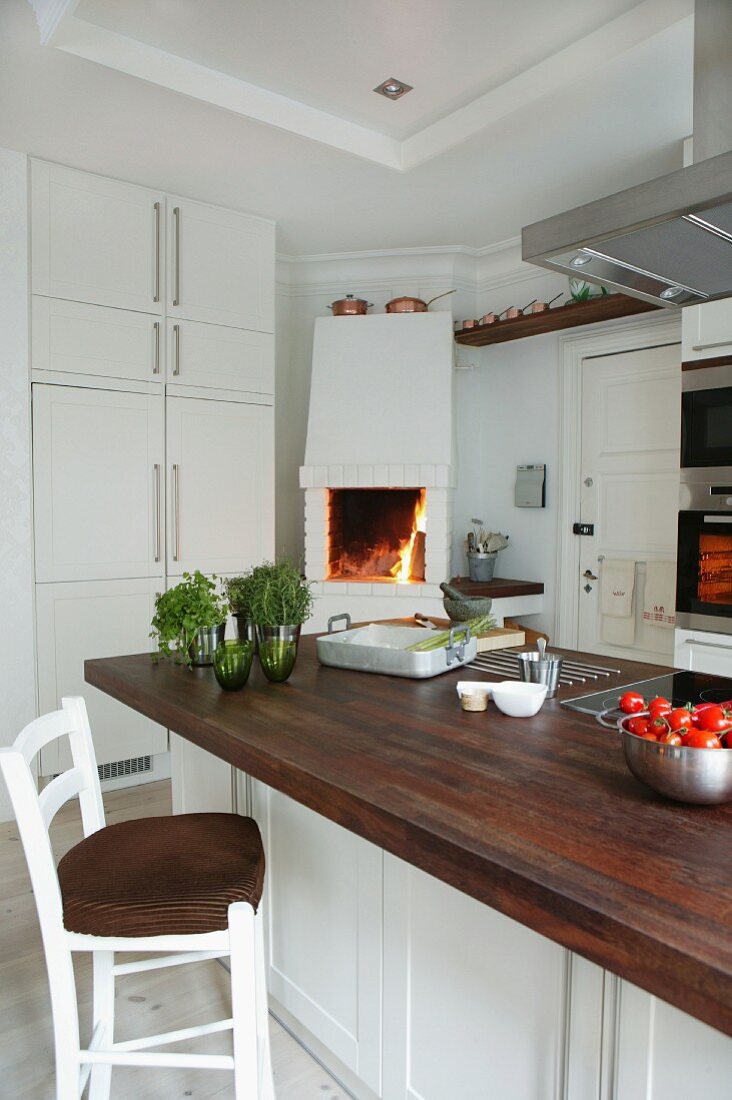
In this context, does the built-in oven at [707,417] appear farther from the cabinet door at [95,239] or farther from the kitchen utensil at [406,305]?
the cabinet door at [95,239]

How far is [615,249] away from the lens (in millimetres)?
1734

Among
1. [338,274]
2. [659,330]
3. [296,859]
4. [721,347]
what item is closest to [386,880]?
[296,859]

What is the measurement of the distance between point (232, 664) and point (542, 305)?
3.01m

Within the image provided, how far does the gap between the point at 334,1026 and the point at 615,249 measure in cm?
184

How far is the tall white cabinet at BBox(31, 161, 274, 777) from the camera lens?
3.42 m

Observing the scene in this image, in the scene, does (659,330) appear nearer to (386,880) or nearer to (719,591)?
(719,591)

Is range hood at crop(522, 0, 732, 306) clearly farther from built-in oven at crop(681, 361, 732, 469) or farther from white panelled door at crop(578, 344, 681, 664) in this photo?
white panelled door at crop(578, 344, 681, 664)

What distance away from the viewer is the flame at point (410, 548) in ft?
14.9

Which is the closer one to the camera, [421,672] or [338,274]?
[421,672]

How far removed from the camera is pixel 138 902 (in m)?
1.35

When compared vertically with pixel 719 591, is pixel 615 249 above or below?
above

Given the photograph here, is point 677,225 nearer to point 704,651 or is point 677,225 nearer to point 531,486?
point 704,651

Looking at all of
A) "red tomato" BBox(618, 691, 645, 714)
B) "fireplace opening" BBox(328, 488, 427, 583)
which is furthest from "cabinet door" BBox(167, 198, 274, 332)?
"red tomato" BBox(618, 691, 645, 714)

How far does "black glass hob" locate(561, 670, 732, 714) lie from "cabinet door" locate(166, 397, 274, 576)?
2.48 meters
